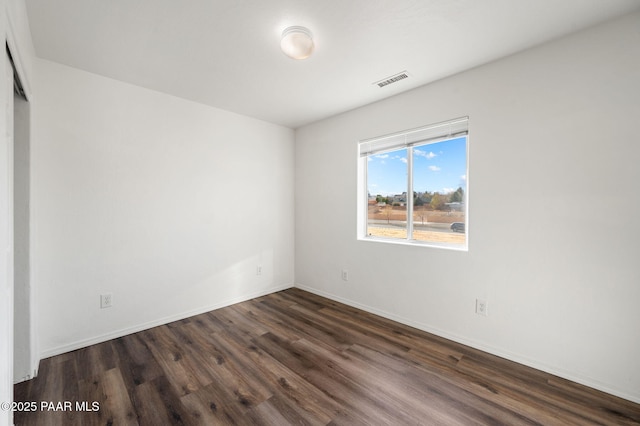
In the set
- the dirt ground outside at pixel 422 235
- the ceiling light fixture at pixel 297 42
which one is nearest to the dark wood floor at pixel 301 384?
the dirt ground outside at pixel 422 235

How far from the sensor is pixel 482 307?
240cm

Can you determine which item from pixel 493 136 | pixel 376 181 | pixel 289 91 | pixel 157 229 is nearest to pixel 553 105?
pixel 493 136

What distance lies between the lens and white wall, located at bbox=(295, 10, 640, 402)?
181cm

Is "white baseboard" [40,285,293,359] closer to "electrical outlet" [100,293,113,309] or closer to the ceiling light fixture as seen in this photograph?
"electrical outlet" [100,293,113,309]

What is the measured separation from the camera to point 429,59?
2.29 m

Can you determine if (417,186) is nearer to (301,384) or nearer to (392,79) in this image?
(392,79)

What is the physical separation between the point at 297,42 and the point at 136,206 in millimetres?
Answer: 2257

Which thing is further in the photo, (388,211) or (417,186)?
(388,211)

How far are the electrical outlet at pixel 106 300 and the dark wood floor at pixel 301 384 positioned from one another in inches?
14.6

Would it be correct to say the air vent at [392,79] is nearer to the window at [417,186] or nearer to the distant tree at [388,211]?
the window at [417,186]

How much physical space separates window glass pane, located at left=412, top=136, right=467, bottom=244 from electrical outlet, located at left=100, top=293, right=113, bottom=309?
3.21m

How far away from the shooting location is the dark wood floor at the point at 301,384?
166 cm

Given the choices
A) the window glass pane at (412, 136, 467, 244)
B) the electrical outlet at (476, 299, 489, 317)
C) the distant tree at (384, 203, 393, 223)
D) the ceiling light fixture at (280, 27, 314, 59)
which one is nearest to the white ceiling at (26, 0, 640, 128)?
the ceiling light fixture at (280, 27, 314, 59)

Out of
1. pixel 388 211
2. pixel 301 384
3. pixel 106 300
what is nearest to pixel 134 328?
pixel 106 300
